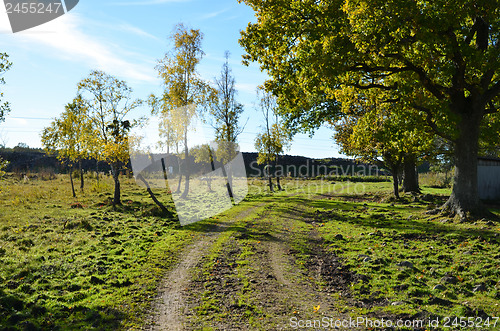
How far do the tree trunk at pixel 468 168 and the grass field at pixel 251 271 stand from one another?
123 centimetres

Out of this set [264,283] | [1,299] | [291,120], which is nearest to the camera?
[1,299]

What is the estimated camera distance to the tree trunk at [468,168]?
1561cm

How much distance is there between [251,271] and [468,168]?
41.3 feet

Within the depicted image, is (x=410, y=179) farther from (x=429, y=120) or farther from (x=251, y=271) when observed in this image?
(x=251, y=271)

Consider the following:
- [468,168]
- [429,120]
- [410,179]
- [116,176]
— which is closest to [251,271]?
[429,120]

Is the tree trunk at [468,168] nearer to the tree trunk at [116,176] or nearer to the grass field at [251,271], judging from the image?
the grass field at [251,271]

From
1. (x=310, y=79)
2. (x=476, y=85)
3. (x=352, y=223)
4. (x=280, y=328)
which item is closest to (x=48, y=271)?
(x=280, y=328)

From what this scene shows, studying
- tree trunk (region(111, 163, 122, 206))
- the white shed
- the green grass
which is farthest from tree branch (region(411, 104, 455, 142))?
tree trunk (region(111, 163, 122, 206))

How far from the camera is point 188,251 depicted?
1265 cm

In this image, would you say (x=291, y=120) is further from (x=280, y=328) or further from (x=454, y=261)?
(x=280, y=328)

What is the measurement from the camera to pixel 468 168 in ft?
51.6

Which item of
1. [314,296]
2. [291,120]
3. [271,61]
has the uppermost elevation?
[271,61]

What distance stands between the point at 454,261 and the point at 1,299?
12.9 m

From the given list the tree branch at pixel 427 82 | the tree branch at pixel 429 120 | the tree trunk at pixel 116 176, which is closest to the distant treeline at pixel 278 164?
the tree trunk at pixel 116 176
